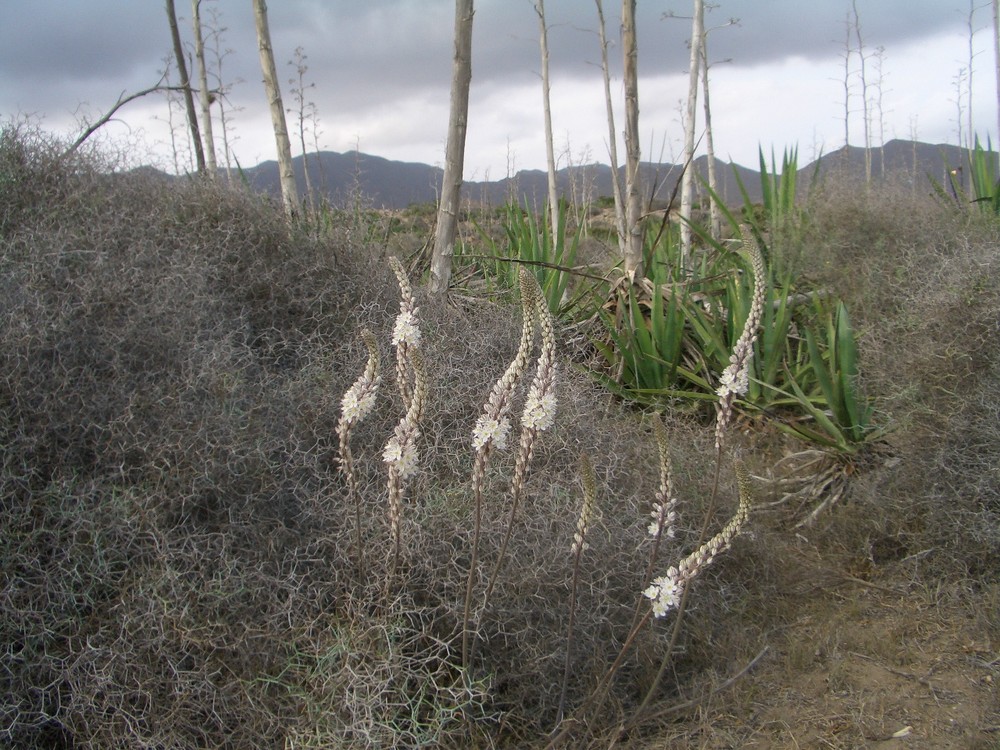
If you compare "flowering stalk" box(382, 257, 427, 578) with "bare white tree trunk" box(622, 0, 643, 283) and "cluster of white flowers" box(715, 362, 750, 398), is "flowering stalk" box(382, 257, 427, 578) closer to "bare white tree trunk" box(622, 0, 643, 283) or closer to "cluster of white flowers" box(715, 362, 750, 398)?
"cluster of white flowers" box(715, 362, 750, 398)

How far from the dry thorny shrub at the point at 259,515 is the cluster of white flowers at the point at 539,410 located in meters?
0.85

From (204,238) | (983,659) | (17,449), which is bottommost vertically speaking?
(983,659)

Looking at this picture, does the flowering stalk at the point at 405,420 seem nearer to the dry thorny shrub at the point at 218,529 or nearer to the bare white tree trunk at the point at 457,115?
the dry thorny shrub at the point at 218,529

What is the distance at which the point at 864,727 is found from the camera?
3180 mm

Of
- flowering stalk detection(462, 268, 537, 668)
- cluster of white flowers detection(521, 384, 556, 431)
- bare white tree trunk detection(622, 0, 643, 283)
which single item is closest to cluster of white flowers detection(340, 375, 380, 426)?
flowering stalk detection(462, 268, 537, 668)

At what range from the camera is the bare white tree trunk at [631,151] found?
6.38 meters

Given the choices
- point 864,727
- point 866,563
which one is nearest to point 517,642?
point 864,727

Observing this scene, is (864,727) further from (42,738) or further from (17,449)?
(17,449)

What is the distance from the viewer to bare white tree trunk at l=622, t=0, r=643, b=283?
20.9 ft

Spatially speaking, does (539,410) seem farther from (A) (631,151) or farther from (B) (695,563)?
(A) (631,151)

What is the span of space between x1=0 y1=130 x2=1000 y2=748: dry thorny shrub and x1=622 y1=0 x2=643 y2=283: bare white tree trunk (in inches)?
93.6

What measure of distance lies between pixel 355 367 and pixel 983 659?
2956mm

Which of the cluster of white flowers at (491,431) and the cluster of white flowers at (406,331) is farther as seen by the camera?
the cluster of white flowers at (406,331)

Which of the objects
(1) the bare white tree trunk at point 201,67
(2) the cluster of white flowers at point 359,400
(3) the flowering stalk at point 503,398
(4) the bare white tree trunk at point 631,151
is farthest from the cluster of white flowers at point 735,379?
(1) the bare white tree trunk at point 201,67
